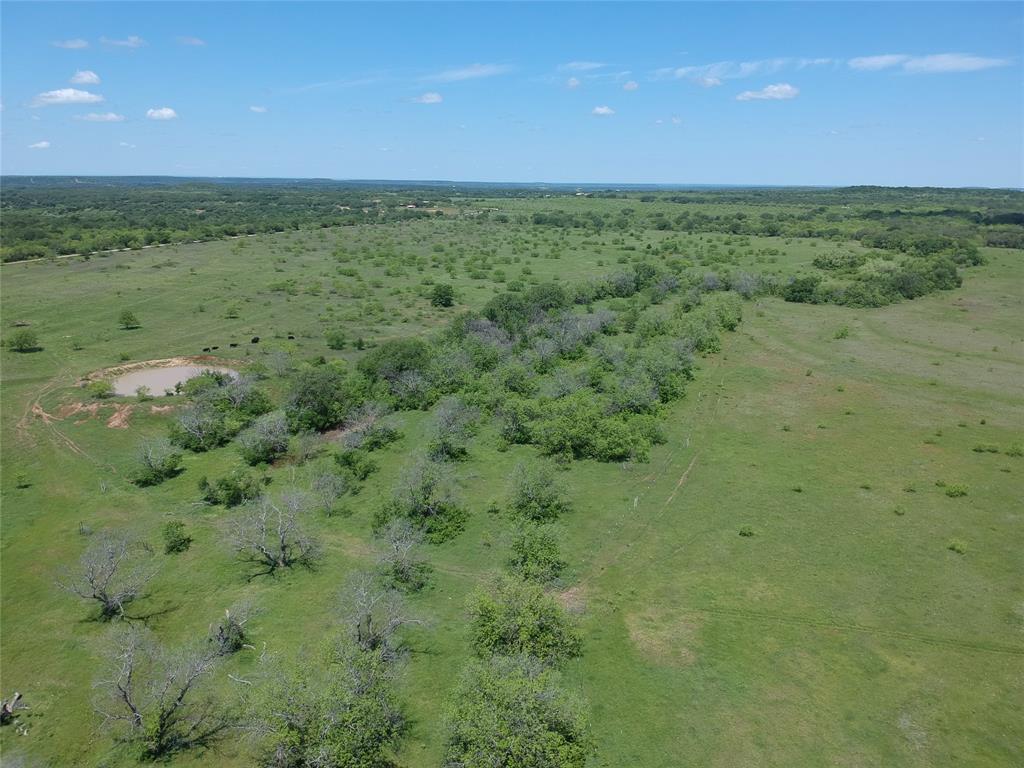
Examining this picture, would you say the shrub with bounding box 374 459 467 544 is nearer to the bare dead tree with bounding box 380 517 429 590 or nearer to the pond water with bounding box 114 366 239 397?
the bare dead tree with bounding box 380 517 429 590

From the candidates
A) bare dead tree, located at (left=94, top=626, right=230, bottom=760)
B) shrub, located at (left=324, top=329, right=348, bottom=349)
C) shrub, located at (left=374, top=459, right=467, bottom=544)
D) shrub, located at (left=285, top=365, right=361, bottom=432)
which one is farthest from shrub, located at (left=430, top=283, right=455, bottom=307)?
bare dead tree, located at (left=94, top=626, right=230, bottom=760)

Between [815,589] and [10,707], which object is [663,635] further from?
[10,707]

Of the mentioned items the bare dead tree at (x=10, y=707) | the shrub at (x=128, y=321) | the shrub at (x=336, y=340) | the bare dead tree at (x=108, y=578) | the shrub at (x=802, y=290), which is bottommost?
the bare dead tree at (x=10, y=707)

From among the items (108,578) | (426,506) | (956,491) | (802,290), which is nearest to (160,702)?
(108,578)

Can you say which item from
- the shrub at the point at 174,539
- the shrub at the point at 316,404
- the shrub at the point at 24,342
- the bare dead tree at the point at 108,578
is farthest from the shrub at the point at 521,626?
the shrub at the point at 24,342

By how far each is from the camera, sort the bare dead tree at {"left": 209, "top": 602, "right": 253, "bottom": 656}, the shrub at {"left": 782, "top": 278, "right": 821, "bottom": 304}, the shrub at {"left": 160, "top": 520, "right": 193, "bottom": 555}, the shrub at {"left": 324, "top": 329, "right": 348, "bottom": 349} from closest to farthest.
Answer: the bare dead tree at {"left": 209, "top": 602, "right": 253, "bottom": 656}
the shrub at {"left": 160, "top": 520, "right": 193, "bottom": 555}
the shrub at {"left": 324, "top": 329, "right": 348, "bottom": 349}
the shrub at {"left": 782, "top": 278, "right": 821, "bottom": 304}

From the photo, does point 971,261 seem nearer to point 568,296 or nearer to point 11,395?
point 568,296

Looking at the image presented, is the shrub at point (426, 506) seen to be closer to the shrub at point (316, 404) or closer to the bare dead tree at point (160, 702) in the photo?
the bare dead tree at point (160, 702)
